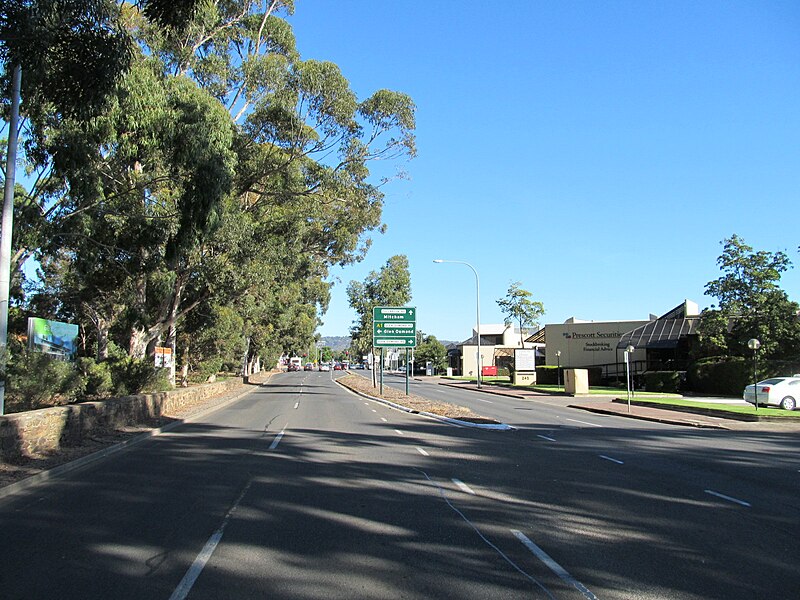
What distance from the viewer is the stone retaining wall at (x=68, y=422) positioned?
1121 centimetres

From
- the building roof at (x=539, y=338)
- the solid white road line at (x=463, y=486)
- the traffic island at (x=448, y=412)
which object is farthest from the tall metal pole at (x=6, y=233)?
the building roof at (x=539, y=338)

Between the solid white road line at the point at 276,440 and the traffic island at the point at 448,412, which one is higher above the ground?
the traffic island at the point at 448,412

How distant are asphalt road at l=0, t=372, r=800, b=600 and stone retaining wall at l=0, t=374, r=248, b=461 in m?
1.33

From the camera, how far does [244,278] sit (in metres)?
27.8

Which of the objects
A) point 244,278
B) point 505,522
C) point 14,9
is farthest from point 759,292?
point 14,9

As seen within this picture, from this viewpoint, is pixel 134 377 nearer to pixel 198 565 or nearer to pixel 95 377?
pixel 95 377

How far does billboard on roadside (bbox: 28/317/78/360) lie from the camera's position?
57.9ft

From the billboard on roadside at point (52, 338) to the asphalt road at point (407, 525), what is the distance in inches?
230

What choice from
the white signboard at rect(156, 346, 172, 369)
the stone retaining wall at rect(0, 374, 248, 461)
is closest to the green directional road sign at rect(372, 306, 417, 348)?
the white signboard at rect(156, 346, 172, 369)

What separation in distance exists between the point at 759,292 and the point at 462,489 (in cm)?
3627

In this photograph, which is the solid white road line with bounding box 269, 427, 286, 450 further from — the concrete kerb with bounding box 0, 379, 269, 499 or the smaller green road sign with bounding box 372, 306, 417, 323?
the smaller green road sign with bounding box 372, 306, 417, 323

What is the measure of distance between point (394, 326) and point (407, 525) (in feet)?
92.2

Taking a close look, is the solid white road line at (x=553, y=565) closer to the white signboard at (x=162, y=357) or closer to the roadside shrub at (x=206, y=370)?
the white signboard at (x=162, y=357)

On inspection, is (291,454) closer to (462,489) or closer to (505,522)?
(462,489)
